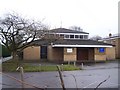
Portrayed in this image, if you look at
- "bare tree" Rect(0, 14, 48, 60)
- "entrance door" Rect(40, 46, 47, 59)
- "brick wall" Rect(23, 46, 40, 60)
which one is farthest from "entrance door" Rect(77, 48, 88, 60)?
"bare tree" Rect(0, 14, 48, 60)

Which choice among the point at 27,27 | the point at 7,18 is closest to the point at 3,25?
the point at 7,18

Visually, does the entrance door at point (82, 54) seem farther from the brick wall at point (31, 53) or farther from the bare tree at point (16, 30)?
the bare tree at point (16, 30)

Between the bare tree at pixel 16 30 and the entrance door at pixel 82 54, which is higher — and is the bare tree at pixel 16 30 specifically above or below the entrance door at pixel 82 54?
above

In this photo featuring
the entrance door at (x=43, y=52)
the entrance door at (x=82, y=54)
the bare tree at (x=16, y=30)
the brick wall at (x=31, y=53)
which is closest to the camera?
the bare tree at (x=16, y=30)

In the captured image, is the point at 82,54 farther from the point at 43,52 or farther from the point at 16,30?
the point at 16,30

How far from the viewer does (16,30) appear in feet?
97.3

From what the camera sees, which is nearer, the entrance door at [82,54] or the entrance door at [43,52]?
the entrance door at [82,54]

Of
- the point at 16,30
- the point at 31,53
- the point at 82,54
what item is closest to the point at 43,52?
the point at 31,53

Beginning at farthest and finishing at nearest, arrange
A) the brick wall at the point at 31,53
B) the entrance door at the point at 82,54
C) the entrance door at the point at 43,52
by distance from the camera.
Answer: the entrance door at the point at 43,52 → the brick wall at the point at 31,53 → the entrance door at the point at 82,54

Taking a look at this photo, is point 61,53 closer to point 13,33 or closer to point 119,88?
point 13,33

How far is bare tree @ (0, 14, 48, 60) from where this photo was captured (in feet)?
97.9

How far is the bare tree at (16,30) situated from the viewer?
97.9 ft

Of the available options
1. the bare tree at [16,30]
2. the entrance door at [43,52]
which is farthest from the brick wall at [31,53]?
the bare tree at [16,30]

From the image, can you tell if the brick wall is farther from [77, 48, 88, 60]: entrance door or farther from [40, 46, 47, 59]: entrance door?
[77, 48, 88, 60]: entrance door
